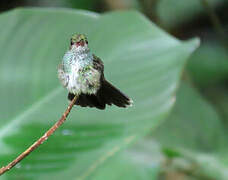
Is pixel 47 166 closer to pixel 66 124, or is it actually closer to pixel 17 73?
pixel 66 124

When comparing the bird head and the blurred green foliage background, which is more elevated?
the blurred green foliage background

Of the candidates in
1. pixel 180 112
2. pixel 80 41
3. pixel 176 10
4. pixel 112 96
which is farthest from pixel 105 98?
pixel 176 10

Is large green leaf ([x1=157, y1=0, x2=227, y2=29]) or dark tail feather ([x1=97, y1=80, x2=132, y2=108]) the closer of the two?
dark tail feather ([x1=97, y1=80, x2=132, y2=108])

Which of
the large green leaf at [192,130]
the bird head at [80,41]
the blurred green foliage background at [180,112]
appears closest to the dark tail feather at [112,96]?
the bird head at [80,41]

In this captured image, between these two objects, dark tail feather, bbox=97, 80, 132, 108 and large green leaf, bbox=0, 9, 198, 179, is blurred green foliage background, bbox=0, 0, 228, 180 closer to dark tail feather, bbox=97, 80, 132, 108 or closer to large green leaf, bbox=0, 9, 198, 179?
large green leaf, bbox=0, 9, 198, 179

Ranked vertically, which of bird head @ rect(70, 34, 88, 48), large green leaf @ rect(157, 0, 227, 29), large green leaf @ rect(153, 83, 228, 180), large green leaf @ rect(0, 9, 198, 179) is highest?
large green leaf @ rect(157, 0, 227, 29)

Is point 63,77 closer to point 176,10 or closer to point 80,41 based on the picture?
point 80,41

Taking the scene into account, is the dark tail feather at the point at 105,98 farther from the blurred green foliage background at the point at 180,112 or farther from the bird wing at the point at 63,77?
the blurred green foliage background at the point at 180,112

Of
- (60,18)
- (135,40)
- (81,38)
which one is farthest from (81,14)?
(81,38)

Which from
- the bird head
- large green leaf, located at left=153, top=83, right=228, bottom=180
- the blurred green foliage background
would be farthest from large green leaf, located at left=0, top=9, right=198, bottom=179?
the bird head
